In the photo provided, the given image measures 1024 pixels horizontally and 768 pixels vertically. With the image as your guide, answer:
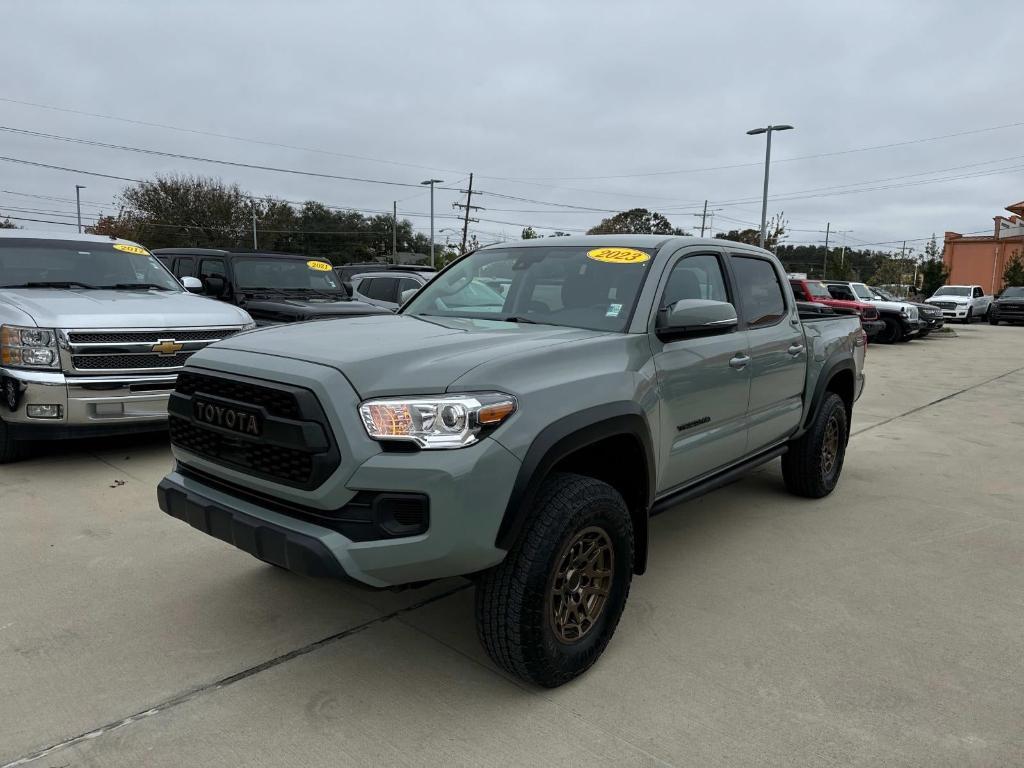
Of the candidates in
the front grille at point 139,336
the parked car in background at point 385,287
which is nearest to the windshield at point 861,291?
the parked car in background at point 385,287

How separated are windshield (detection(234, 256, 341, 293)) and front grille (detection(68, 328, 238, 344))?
10.8 feet

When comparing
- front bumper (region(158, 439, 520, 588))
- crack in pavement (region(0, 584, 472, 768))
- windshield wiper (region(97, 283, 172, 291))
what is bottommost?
crack in pavement (region(0, 584, 472, 768))

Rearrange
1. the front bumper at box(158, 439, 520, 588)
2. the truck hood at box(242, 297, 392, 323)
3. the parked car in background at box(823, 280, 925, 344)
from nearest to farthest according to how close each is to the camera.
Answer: the front bumper at box(158, 439, 520, 588) → the truck hood at box(242, 297, 392, 323) → the parked car in background at box(823, 280, 925, 344)

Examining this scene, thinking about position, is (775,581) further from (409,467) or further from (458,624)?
(409,467)

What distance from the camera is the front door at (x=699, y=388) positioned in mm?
3309

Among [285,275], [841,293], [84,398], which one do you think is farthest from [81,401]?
[841,293]

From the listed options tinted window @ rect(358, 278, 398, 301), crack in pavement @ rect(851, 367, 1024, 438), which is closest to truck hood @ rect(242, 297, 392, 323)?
tinted window @ rect(358, 278, 398, 301)

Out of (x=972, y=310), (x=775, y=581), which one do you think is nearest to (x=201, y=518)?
(x=775, y=581)

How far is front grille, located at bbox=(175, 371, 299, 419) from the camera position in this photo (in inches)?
100.0

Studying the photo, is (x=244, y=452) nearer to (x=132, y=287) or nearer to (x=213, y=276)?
(x=132, y=287)

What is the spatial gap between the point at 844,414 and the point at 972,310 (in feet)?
98.9

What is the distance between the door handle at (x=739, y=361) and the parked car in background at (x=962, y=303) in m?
29.0

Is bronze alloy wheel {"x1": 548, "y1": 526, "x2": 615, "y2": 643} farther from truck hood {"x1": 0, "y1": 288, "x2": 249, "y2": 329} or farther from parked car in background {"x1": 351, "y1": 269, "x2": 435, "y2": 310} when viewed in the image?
parked car in background {"x1": 351, "y1": 269, "x2": 435, "y2": 310}

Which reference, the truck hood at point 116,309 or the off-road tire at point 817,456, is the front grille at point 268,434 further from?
the off-road tire at point 817,456
